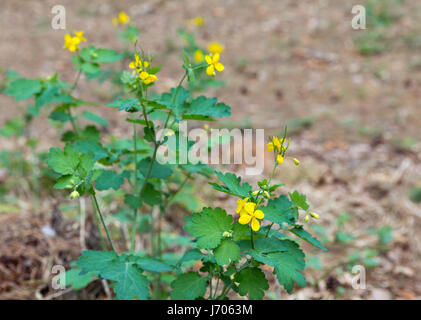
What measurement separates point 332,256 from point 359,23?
4539 mm

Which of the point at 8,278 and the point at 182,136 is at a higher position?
the point at 182,136

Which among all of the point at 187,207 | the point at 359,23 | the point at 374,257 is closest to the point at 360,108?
the point at 359,23

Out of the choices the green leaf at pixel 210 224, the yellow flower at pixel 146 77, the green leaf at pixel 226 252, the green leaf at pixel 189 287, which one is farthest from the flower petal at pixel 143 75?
the green leaf at pixel 189 287

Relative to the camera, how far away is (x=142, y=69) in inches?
45.2

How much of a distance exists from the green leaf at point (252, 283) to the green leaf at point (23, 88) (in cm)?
114

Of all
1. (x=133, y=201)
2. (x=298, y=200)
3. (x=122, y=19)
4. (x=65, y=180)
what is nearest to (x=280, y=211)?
(x=298, y=200)

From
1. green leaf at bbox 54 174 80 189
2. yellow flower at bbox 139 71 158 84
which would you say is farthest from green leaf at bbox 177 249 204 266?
yellow flower at bbox 139 71 158 84

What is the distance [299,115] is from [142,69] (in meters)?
3.57

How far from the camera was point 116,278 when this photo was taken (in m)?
1.06

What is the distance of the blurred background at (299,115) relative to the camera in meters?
2.17

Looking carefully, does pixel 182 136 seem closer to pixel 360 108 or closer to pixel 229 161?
pixel 229 161

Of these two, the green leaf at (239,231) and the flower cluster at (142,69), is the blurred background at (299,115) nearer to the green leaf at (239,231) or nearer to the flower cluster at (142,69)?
the green leaf at (239,231)
